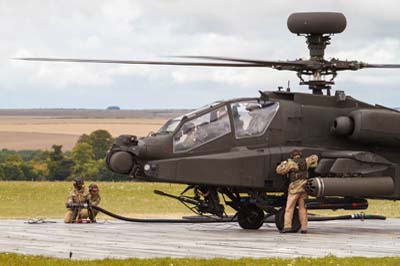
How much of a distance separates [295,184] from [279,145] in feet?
3.02

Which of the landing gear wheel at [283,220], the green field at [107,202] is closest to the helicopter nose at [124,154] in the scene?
the landing gear wheel at [283,220]

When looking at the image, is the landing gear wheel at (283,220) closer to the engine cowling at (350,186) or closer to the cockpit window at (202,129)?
the engine cowling at (350,186)

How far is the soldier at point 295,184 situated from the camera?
22.9 meters

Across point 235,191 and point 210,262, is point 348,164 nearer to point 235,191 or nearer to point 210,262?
point 235,191

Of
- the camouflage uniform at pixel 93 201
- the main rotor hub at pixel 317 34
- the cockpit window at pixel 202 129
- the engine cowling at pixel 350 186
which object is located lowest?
the camouflage uniform at pixel 93 201

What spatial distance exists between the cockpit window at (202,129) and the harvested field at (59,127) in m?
61.8

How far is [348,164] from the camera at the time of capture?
917 inches

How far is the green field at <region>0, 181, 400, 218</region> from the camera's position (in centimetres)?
3734

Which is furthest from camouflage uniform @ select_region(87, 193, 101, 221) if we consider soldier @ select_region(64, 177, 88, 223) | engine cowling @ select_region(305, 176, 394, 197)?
engine cowling @ select_region(305, 176, 394, 197)

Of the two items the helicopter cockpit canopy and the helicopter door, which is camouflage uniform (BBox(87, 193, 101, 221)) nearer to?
the helicopter cockpit canopy

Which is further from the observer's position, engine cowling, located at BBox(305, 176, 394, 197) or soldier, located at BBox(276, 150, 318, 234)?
soldier, located at BBox(276, 150, 318, 234)

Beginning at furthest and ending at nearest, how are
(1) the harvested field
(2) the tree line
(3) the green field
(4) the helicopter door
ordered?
(1) the harvested field → (2) the tree line → (3) the green field → (4) the helicopter door

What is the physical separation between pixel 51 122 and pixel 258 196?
408 ft

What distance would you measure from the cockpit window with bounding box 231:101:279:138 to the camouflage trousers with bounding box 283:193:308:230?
4.75 feet
